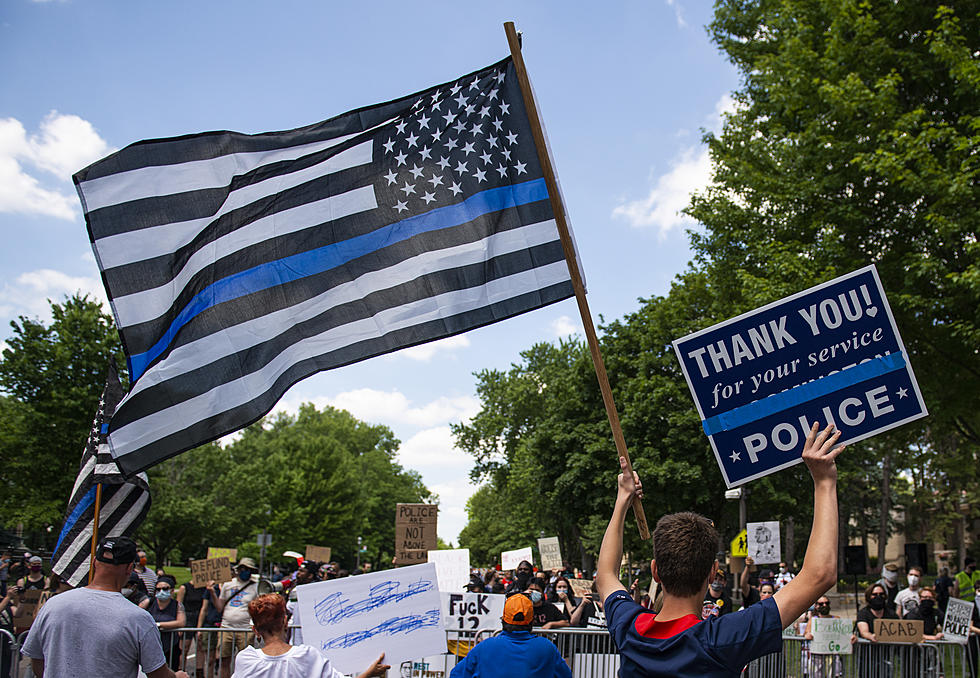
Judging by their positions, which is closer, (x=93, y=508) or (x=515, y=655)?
(x=515, y=655)

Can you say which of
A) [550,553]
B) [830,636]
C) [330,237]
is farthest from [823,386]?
[550,553]

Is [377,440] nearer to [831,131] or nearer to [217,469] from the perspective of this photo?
[217,469]

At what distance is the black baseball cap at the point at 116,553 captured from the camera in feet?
14.2

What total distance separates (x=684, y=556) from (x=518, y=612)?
270 cm

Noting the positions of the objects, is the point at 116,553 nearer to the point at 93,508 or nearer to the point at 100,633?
the point at 100,633

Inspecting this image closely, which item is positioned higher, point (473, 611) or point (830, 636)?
point (473, 611)

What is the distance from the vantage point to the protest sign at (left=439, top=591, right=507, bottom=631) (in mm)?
10466

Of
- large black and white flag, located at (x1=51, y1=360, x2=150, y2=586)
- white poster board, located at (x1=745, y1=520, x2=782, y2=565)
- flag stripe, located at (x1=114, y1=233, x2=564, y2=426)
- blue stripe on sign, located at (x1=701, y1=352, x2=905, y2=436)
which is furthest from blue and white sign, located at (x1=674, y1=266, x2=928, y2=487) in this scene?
white poster board, located at (x1=745, y1=520, x2=782, y2=565)

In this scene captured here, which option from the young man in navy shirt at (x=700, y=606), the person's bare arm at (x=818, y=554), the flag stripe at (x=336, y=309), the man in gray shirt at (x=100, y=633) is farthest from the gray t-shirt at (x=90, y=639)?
the person's bare arm at (x=818, y=554)

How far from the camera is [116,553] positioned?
434 centimetres

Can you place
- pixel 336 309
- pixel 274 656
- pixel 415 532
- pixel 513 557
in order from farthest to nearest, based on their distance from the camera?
pixel 513 557, pixel 415 532, pixel 336 309, pixel 274 656

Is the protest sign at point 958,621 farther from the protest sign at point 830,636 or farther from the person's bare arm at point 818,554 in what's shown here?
the person's bare arm at point 818,554

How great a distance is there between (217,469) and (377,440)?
149 ft

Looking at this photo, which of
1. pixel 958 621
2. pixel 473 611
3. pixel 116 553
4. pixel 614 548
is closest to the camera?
pixel 614 548
